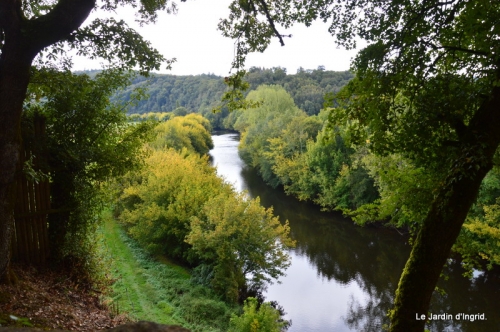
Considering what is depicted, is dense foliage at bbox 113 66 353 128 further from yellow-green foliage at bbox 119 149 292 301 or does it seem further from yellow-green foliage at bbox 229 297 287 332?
yellow-green foliage at bbox 229 297 287 332

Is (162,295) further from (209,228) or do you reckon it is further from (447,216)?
(447,216)

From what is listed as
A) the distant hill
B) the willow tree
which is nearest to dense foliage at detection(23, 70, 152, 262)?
the willow tree

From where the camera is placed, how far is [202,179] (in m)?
19.2

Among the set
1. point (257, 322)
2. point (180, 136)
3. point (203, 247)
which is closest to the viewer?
point (257, 322)

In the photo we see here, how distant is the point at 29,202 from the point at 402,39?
7104mm

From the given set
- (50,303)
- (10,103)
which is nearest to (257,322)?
(50,303)

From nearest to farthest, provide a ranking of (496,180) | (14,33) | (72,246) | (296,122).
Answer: (14,33)
(72,246)
(496,180)
(296,122)

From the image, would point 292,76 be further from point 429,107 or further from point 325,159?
point 429,107

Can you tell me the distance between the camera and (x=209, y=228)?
48.9 feet

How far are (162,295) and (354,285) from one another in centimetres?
990

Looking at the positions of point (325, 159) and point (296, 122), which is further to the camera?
point (296, 122)

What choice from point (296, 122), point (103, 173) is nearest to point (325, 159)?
point (296, 122)

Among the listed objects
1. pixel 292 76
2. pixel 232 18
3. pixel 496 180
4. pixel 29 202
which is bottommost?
pixel 496 180

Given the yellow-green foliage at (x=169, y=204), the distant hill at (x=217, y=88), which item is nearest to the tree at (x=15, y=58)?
the yellow-green foliage at (x=169, y=204)
